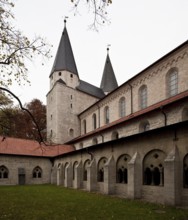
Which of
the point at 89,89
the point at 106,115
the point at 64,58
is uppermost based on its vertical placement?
the point at 64,58

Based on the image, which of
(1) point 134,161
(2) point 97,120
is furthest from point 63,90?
(1) point 134,161

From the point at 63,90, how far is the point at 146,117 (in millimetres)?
22760

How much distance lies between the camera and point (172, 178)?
12094mm

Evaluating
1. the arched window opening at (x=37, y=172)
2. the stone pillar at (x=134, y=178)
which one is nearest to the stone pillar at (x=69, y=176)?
the arched window opening at (x=37, y=172)

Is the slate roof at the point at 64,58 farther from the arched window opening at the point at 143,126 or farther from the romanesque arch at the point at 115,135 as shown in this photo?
the arched window opening at the point at 143,126

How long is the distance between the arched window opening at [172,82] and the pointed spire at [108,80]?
2774cm

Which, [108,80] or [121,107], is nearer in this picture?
[121,107]

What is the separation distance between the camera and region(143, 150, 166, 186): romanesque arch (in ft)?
45.1

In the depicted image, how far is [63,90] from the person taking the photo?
135 ft

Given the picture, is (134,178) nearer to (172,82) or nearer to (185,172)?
(185,172)

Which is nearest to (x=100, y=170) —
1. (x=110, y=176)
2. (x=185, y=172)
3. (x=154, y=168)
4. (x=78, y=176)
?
(x=110, y=176)

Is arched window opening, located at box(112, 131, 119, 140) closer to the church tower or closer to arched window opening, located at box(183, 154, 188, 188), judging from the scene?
arched window opening, located at box(183, 154, 188, 188)

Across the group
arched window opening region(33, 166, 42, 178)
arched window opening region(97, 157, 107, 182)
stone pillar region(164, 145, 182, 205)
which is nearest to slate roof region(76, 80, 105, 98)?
arched window opening region(33, 166, 42, 178)

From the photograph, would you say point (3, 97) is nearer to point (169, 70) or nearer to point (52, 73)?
point (169, 70)
